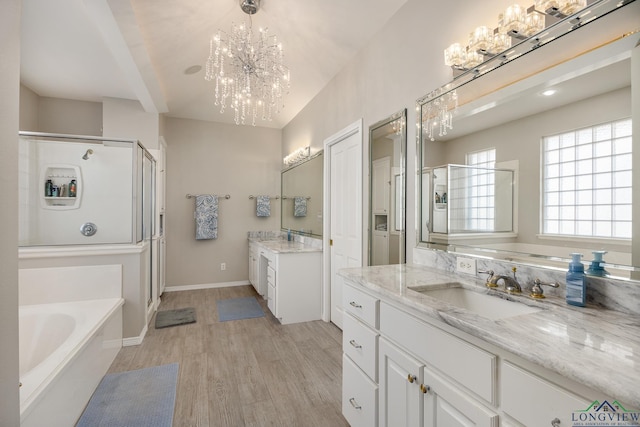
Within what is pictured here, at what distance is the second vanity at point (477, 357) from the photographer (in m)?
0.68

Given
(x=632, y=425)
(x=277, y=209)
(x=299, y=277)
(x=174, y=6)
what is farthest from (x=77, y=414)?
(x=277, y=209)

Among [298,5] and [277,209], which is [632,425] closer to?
[298,5]

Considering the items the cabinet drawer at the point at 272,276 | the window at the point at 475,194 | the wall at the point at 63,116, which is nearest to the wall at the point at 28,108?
the wall at the point at 63,116

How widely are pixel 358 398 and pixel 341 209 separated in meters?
1.96

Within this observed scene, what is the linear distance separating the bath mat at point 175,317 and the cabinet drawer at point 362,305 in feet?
8.19

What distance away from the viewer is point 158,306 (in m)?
4.00

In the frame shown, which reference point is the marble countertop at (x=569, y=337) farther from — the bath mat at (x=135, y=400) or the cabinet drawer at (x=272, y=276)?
the cabinet drawer at (x=272, y=276)

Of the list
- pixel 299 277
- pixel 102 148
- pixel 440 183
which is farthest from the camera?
pixel 299 277

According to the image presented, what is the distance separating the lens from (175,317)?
141 inches

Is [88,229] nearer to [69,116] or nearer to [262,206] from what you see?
[69,116]

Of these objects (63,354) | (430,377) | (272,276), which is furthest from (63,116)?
(430,377)

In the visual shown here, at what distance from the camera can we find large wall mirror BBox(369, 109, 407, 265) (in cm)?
221

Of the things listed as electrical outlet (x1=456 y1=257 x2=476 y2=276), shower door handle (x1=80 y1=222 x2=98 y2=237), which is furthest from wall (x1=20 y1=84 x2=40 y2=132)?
electrical outlet (x1=456 y1=257 x2=476 y2=276)

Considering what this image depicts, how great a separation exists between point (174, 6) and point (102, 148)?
1480 mm
